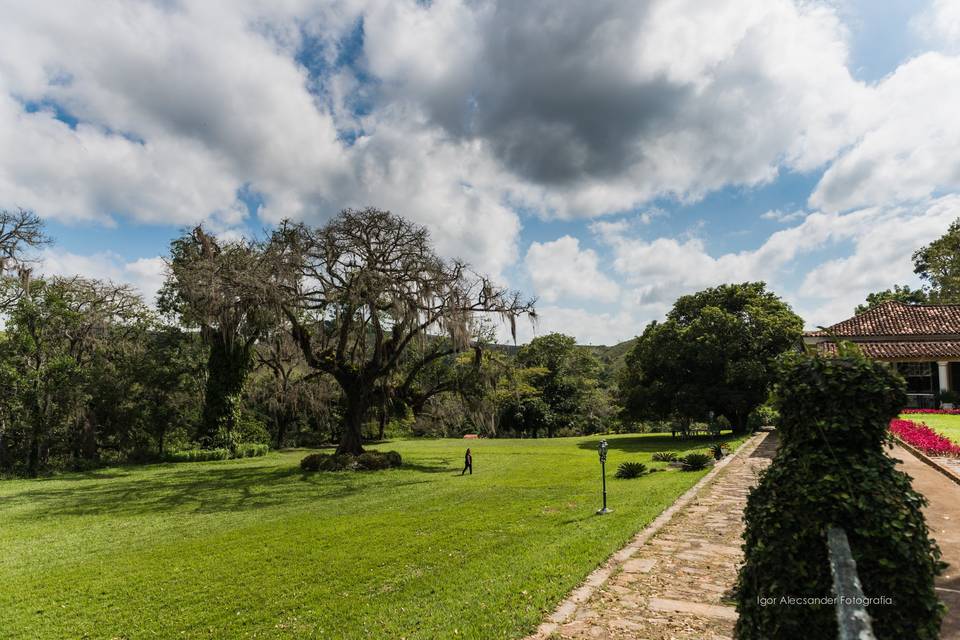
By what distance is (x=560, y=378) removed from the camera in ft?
138

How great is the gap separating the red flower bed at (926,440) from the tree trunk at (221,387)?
26103 mm

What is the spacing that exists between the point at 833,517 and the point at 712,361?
84.6 ft

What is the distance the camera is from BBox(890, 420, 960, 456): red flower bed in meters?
12.7

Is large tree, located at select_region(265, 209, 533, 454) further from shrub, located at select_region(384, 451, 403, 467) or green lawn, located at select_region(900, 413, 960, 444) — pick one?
green lawn, located at select_region(900, 413, 960, 444)

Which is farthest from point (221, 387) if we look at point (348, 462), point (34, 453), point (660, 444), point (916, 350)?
point (916, 350)

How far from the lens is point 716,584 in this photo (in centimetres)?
582

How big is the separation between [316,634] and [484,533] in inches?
167

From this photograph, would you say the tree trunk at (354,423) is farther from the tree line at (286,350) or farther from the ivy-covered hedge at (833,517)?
the ivy-covered hedge at (833,517)

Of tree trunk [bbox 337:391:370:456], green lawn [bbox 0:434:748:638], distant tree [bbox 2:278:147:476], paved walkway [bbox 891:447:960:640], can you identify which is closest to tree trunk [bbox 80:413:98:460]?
distant tree [bbox 2:278:147:476]

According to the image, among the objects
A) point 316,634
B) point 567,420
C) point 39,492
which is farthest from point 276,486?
point 567,420

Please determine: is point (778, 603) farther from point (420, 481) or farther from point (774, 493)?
point (420, 481)

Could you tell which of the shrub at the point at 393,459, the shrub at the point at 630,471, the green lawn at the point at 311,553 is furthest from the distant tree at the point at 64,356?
the shrub at the point at 630,471

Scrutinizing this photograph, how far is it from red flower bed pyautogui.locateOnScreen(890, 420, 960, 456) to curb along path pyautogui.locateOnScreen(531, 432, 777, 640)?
6857 millimetres

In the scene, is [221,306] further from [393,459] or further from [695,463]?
[695,463]
